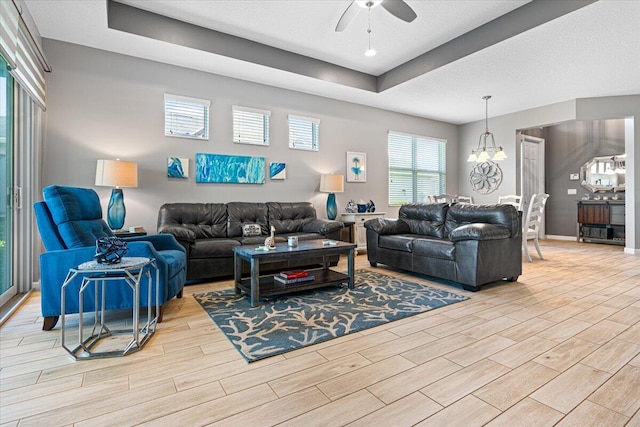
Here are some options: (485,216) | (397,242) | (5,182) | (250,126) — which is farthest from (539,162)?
(5,182)

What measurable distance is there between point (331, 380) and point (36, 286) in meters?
3.59

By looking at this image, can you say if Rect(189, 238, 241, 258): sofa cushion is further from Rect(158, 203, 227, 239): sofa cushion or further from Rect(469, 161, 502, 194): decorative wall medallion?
Rect(469, 161, 502, 194): decorative wall medallion

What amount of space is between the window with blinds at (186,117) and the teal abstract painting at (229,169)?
0.34 metres

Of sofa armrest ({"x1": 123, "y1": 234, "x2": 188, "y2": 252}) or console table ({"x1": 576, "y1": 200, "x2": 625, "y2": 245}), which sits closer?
sofa armrest ({"x1": 123, "y1": 234, "x2": 188, "y2": 252})

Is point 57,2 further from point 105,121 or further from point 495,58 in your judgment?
point 495,58

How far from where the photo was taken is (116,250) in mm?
2066

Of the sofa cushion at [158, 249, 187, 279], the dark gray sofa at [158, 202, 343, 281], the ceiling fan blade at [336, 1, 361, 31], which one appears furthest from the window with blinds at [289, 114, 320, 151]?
the sofa cushion at [158, 249, 187, 279]

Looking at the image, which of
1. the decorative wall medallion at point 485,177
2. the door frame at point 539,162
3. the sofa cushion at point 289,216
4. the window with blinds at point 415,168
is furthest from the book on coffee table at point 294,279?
the door frame at point 539,162

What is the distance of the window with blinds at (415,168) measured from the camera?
271 inches

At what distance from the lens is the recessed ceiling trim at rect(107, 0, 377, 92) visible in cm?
362

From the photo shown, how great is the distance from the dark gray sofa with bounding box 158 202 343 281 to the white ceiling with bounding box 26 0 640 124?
1957mm

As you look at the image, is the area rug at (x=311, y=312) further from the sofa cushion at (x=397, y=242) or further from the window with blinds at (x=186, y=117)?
the window with blinds at (x=186, y=117)

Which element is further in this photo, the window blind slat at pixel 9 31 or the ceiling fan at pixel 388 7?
the ceiling fan at pixel 388 7

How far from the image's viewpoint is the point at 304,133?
5668 mm
